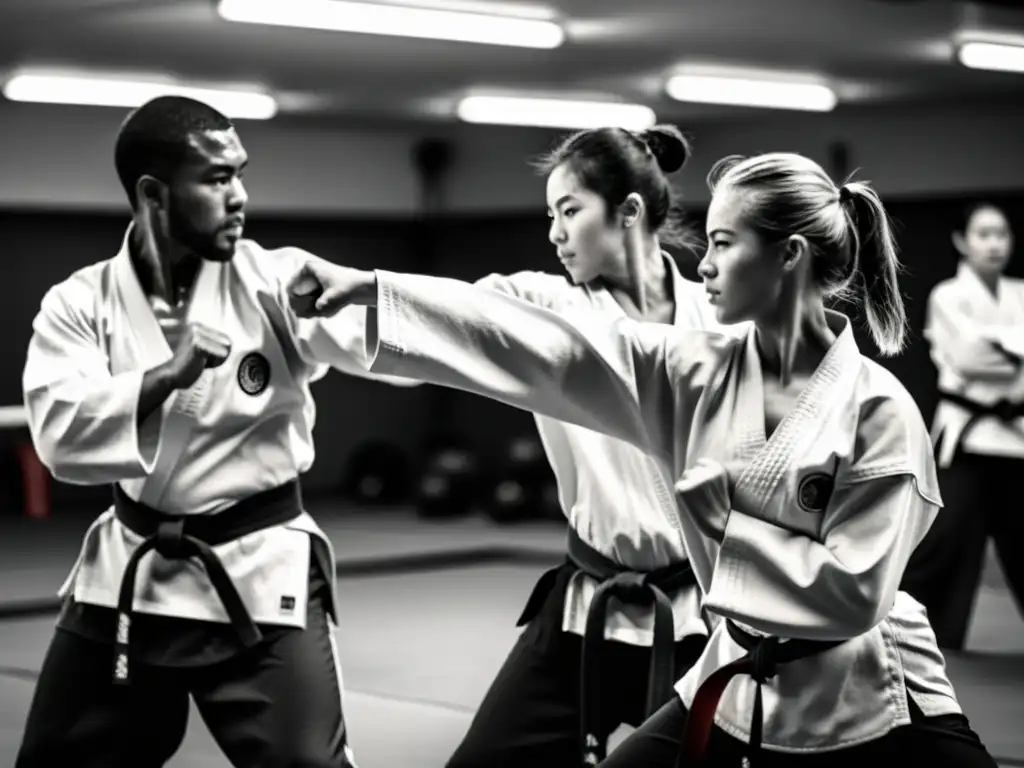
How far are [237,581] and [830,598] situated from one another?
111cm

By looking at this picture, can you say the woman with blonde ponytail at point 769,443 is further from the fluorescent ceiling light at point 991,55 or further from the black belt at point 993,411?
the fluorescent ceiling light at point 991,55

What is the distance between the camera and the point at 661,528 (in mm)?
2742

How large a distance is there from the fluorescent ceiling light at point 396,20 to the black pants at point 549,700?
4359mm

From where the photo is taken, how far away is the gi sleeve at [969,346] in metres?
5.59

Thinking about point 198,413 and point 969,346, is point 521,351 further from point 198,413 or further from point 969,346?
point 969,346

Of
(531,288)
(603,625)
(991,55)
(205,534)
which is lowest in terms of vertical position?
(603,625)

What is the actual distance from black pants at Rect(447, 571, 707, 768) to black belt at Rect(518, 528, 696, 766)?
4 centimetres

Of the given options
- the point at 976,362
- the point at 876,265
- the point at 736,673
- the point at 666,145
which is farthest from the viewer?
the point at 976,362

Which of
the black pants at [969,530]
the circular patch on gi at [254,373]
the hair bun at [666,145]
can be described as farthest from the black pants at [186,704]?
the black pants at [969,530]

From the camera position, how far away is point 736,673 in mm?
2023

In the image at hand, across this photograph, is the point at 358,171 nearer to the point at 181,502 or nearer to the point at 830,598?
the point at 181,502

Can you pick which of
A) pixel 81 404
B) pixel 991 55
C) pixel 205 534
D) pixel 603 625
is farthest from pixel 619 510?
pixel 991 55

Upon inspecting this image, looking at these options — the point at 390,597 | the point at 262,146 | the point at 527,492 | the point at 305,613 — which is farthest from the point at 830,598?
the point at 262,146

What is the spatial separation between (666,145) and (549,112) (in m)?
7.38
